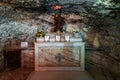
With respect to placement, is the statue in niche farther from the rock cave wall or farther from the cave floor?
the cave floor

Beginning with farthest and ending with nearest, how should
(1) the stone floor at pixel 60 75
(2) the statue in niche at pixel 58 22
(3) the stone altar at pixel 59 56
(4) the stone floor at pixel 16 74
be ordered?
(2) the statue in niche at pixel 58 22, (3) the stone altar at pixel 59 56, (4) the stone floor at pixel 16 74, (1) the stone floor at pixel 60 75

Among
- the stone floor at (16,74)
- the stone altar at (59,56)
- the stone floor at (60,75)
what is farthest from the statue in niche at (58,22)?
the stone floor at (16,74)

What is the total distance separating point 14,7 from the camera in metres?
4.74

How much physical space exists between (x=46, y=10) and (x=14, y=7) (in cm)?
89

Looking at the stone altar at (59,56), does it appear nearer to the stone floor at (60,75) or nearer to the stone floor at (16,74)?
the stone floor at (60,75)

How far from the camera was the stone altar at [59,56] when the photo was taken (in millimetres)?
4801

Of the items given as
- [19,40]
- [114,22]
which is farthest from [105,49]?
[19,40]

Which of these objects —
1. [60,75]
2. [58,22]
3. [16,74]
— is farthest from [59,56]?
[16,74]

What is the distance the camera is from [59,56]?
15.8 feet

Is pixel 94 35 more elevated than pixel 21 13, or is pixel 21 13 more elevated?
pixel 21 13

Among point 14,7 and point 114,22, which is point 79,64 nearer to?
point 114,22

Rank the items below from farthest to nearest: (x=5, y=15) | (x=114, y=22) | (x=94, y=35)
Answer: (x=94, y=35)
(x=5, y=15)
(x=114, y=22)

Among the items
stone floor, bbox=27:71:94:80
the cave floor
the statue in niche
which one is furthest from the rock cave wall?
stone floor, bbox=27:71:94:80

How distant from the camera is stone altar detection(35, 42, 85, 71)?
15.8 feet
